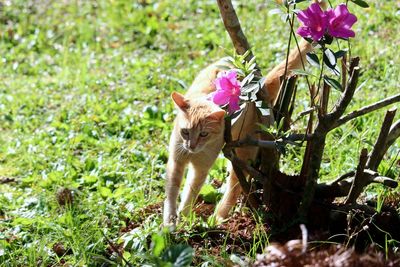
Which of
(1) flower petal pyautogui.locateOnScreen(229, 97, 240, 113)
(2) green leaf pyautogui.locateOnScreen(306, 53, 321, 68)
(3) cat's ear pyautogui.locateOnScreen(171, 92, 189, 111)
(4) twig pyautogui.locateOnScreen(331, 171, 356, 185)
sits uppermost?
(2) green leaf pyautogui.locateOnScreen(306, 53, 321, 68)

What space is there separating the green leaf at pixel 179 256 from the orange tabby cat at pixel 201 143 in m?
1.15

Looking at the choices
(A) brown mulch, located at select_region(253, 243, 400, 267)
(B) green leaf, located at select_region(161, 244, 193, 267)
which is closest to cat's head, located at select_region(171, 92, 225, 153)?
(B) green leaf, located at select_region(161, 244, 193, 267)

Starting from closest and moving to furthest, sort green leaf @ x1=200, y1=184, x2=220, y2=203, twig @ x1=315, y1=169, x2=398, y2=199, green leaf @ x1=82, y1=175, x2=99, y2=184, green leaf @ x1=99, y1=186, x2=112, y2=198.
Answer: twig @ x1=315, y1=169, x2=398, y2=199 < green leaf @ x1=200, y1=184, x2=220, y2=203 < green leaf @ x1=99, y1=186, x2=112, y2=198 < green leaf @ x1=82, y1=175, x2=99, y2=184

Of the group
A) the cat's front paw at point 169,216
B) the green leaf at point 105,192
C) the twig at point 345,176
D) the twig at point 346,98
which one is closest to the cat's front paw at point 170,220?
the cat's front paw at point 169,216

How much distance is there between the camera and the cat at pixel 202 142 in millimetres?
3912

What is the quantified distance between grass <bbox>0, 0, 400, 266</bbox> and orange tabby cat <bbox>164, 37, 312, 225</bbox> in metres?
0.23

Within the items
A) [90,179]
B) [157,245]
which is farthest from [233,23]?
[90,179]

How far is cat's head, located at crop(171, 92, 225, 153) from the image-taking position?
3.89m

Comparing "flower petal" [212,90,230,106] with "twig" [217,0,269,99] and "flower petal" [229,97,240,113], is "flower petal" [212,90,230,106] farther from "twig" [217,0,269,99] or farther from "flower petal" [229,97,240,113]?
"twig" [217,0,269,99]

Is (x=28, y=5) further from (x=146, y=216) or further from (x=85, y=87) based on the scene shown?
(x=146, y=216)

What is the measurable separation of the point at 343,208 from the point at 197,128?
931mm

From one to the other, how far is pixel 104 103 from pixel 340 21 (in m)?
3.06

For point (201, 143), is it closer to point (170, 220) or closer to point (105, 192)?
point (170, 220)

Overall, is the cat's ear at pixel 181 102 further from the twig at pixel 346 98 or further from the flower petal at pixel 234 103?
the twig at pixel 346 98
